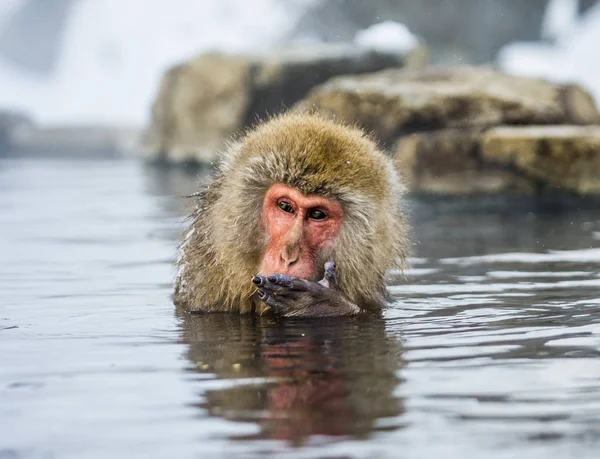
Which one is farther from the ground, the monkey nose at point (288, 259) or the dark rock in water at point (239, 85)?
the dark rock in water at point (239, 85)

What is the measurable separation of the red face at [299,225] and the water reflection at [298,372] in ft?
0.77

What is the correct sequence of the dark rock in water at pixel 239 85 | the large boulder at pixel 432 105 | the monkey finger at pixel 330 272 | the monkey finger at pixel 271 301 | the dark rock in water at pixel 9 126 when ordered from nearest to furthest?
the monkey finger at pixel 271 301
the monkey finger at pixel 330 272
the large boulder at pixel 432 105
the dark rock in water at pixel 239 85
the dark rock in water at pixel 9 126

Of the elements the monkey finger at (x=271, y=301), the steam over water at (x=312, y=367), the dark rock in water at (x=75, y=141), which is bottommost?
the steam over water at (x=312, y=367)

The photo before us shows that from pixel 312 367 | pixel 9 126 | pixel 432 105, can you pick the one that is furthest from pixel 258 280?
pixel 9 126

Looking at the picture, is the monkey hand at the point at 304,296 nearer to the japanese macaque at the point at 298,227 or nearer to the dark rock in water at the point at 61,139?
the japanese macaque at the point at 298,227

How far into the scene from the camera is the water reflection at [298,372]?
277cm

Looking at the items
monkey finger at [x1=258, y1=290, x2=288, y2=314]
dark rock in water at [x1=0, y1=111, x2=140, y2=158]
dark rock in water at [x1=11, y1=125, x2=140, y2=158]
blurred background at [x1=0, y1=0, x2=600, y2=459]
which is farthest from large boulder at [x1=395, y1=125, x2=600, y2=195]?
dark rock in water at [x1=11, y1=125, x2=140, y2=158]

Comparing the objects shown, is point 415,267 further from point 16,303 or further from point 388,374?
point 388,374

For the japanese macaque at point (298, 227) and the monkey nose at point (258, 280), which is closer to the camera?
the monkey nose at point (258, 280)

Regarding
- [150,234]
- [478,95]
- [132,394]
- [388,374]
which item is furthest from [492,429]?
[478,95]

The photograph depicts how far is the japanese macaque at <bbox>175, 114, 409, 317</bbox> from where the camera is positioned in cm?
452

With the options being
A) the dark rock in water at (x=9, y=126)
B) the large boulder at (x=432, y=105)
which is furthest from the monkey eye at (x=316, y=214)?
the dark rock in water at (x=9, y=126)

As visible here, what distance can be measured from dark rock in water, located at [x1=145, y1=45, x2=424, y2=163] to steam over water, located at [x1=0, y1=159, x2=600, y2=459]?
11.7 m

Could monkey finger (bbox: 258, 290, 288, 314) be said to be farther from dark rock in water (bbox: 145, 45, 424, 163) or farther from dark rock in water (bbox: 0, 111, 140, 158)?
dark rock in water (bbox: 0, 111, 140, 158)
